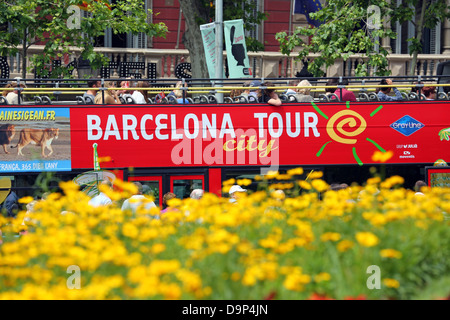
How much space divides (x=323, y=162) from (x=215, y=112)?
245 cm

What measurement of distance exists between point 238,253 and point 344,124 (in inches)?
395

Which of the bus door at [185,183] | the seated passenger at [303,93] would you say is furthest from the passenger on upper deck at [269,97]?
the bus door at [185,183]

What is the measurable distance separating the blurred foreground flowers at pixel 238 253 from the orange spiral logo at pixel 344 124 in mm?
8380

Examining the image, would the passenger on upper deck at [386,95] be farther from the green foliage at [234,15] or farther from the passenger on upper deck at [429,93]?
the green foliage at [234,15]

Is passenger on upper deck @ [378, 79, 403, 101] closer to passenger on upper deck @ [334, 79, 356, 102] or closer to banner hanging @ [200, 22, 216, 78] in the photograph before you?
passenger on upper deck @ [334, 79, 356, 102]

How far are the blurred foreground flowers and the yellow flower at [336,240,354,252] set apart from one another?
11 mm

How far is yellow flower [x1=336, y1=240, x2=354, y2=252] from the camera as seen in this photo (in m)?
5.73

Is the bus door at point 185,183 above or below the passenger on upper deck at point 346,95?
below

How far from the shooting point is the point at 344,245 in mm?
5738

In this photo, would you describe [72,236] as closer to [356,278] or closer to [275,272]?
[275,272]

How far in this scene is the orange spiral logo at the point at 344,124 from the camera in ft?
50.5

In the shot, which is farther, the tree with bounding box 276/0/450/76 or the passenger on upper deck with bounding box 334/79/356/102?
the tree with bounding box 276/0/450/76

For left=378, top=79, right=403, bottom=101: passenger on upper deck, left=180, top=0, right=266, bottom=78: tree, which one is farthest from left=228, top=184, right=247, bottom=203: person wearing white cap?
left=180, top=0, right=266, bottom=78: tree
